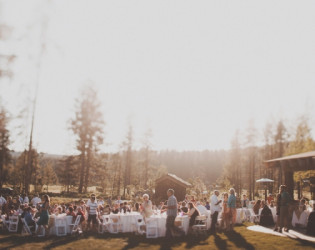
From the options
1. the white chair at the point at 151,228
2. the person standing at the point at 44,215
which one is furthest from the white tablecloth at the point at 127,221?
the person standing at the point at 44,215

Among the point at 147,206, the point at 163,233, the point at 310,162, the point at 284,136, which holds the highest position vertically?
the point at 284,136

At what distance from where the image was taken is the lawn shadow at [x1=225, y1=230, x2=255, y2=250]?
9.69m

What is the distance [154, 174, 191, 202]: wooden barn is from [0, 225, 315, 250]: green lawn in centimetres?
1627

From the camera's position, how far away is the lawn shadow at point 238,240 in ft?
31.8

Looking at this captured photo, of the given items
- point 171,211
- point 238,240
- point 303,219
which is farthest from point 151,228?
point 303,219

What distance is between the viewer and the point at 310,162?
13.4 metres

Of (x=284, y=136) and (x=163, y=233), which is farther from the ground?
(x=284, y=136)

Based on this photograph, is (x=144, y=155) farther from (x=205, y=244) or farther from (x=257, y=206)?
(x=205, y=244)

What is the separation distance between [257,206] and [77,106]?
2615 cm

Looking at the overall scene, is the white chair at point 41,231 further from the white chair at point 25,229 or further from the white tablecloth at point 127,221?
the white tablecloth at point 127,221

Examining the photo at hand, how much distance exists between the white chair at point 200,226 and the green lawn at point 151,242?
0.63m

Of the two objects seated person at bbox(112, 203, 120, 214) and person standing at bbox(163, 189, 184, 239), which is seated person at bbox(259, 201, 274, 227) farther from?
seated person at bbox(112, 203, 120, 214)

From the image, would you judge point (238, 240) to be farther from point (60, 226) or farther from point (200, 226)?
point (60, 226)

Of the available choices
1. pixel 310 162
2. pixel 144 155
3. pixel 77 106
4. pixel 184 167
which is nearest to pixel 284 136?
pixel 144 155
